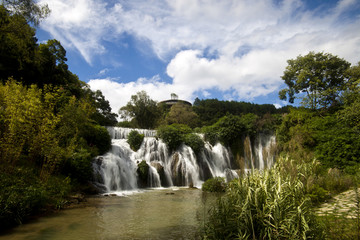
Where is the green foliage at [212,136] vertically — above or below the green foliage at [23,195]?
above

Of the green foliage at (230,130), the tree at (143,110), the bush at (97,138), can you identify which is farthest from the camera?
the tree at (143,110)

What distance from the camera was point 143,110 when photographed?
33.9 metres

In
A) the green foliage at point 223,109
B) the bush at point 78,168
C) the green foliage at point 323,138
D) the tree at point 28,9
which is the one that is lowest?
the bush at point 78,168

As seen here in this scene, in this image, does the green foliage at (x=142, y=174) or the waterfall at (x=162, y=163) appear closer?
the waterfall at (x=162, y=163)

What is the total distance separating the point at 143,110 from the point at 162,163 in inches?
702

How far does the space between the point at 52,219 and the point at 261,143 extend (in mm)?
22362

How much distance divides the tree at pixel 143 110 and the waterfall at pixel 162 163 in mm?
10981

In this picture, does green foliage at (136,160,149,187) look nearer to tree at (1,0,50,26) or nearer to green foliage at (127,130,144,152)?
green foliage at (127,130,144,152)

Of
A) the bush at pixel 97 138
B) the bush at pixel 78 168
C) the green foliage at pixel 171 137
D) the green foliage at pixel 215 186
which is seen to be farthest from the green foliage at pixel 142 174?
the green foliage at pixel 171 137

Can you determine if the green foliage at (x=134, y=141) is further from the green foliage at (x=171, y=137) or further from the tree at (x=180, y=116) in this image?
the tree at (x=180, y=116)

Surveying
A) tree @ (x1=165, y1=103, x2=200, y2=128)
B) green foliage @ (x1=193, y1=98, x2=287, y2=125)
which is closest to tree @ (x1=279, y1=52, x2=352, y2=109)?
tree @ (x1=165, y1=103, x2=200, y2=128)

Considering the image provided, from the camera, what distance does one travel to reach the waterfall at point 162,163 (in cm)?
1316

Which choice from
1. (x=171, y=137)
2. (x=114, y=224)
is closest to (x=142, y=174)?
(x=171, y=137)

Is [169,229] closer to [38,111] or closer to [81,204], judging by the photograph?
[81,204]
